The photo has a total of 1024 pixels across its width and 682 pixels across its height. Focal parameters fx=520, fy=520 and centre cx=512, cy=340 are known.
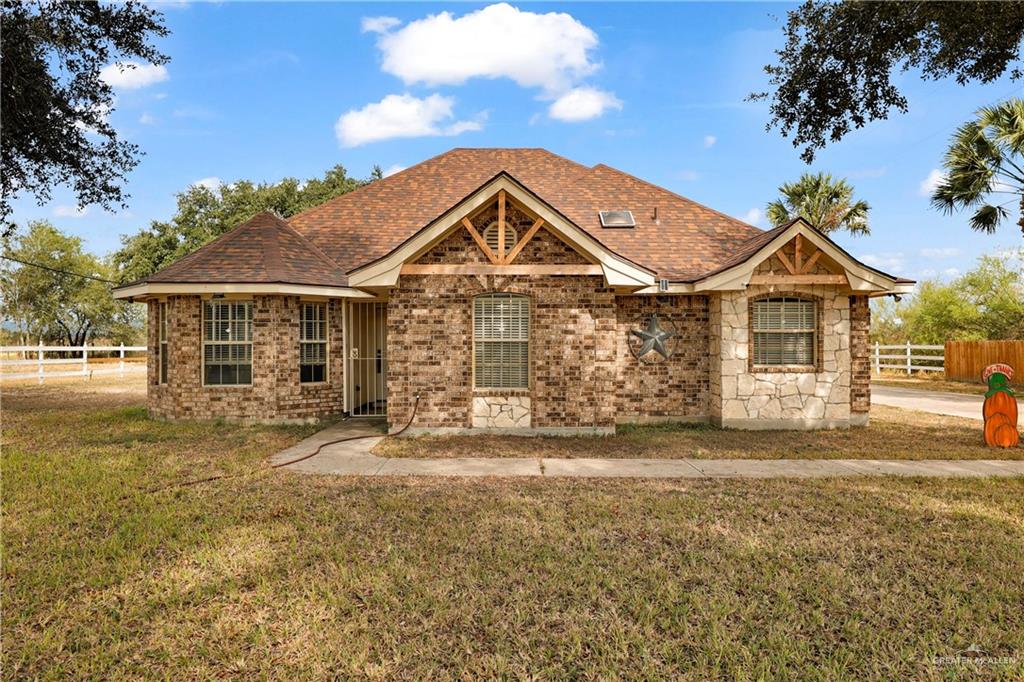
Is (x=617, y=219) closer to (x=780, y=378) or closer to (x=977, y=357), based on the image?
(x=780, y=378)

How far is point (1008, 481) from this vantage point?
7102 mm

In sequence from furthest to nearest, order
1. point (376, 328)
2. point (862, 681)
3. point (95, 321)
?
point (95, 321) < point (376, 328) < point (862, 681)

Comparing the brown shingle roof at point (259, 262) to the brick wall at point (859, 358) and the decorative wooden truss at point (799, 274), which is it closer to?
the decorative wooden truss at point (799, 274)

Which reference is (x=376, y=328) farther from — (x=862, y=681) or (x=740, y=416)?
(x=862, y=681)

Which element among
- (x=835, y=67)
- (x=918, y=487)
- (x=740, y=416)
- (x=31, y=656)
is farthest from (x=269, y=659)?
(x=835, y=67)

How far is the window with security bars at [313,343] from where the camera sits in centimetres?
1161

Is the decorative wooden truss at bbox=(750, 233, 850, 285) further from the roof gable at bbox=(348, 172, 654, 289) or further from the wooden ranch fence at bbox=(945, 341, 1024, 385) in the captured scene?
the wooden ranch fence at bbox=(945, 341, 1024, 385)

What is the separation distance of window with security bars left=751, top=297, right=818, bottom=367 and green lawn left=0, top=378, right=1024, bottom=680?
4.46 metres

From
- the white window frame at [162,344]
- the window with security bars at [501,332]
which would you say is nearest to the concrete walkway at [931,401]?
the window with security bars at [501,332]

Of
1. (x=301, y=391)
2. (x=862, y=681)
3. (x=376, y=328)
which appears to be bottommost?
(x=862, y=681)

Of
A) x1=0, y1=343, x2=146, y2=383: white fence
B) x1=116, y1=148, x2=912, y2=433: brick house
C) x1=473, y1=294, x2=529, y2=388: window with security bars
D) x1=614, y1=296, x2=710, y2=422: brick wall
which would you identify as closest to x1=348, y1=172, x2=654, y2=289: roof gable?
x1=116, y1=148, x2=912, y2=433: brick house

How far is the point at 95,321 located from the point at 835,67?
57.9 m

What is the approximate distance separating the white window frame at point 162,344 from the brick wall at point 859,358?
1535 centimetres

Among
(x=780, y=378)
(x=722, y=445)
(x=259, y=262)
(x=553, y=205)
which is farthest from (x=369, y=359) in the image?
(x=780, y=378)
